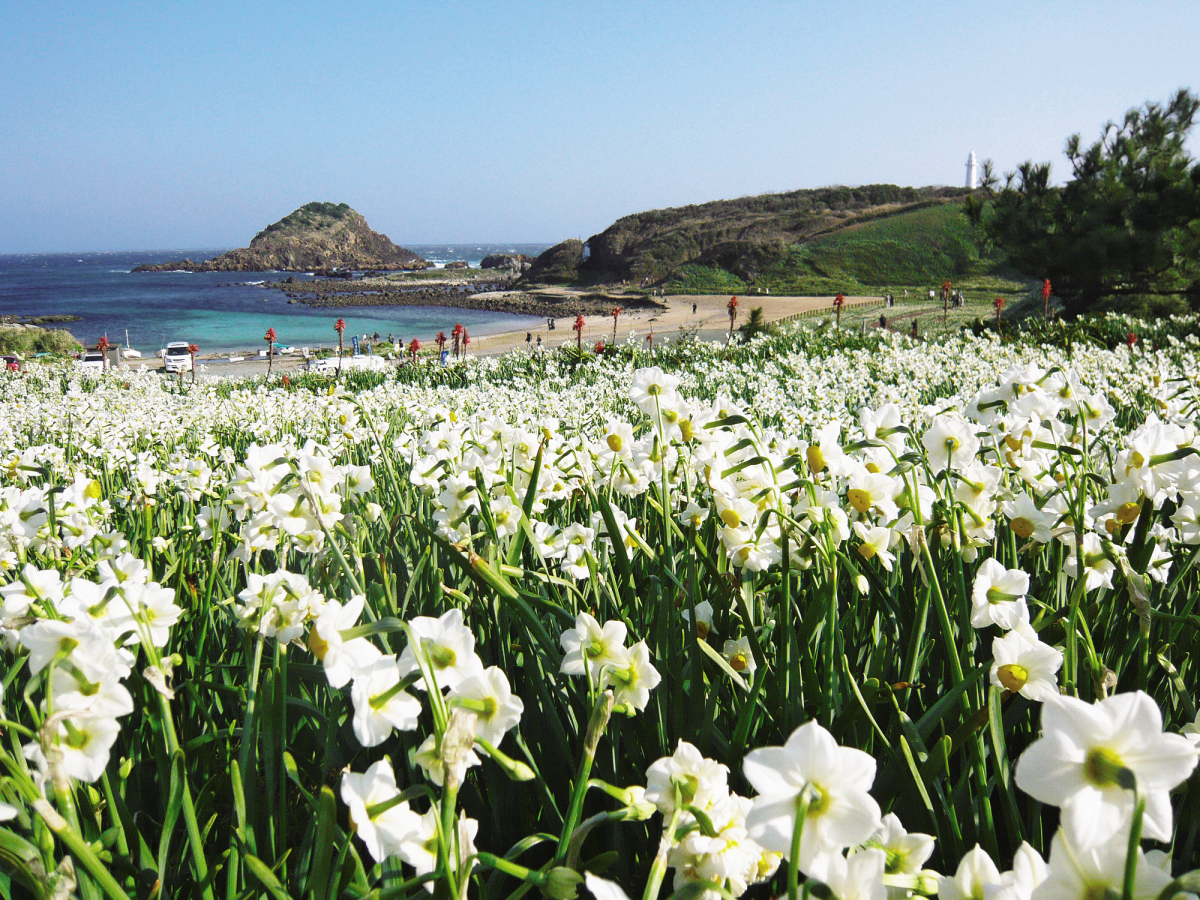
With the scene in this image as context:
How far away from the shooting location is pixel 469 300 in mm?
63156

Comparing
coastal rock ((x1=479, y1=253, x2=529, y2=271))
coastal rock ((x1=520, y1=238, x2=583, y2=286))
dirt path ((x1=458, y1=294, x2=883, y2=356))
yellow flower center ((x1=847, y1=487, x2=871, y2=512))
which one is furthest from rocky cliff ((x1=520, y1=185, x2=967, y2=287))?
yellow flower center ((x1=847, y1=487, x2=871, y2=512))

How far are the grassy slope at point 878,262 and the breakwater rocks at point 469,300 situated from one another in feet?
25.5

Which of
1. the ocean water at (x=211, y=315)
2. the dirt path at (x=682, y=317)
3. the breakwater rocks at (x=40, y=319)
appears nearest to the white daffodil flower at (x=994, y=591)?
the dirt path at (x=682, y=317)

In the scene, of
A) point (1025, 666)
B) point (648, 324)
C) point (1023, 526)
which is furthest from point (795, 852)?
point (648, 324)

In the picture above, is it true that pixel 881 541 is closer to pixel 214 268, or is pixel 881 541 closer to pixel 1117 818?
pixel 1117 818

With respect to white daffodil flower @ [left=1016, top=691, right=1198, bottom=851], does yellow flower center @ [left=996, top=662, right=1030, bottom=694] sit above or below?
below

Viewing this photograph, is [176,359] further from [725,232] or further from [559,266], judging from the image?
[559,266]

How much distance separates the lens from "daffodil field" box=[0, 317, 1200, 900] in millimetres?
721

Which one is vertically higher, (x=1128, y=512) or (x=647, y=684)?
(x=1128, y=512)

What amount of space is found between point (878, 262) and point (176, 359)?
45.4 metres

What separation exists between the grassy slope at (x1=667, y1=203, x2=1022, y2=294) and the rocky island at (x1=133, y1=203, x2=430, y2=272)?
72.6m

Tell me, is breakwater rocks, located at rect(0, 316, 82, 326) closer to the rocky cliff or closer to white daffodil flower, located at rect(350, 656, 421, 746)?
the rocky cliff

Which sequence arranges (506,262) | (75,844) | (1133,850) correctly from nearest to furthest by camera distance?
1. (1133,850)
2. (75,844)
3. (506,262)

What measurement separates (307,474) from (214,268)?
127 metres
